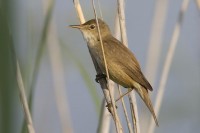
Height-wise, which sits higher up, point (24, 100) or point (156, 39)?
point (156, 39)

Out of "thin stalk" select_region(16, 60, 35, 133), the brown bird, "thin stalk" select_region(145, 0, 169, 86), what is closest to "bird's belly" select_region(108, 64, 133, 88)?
the brown bird

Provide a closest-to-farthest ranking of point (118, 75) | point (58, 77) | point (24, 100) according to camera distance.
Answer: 1. point (24, 100)
2. point (118, 75)
3. point (58, 77)

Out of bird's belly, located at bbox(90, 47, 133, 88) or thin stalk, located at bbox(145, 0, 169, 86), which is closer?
bird's belly, located at bbox(90, 47, 133, 88)

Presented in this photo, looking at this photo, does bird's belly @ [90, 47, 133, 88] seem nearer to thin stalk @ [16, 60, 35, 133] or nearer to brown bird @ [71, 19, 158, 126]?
brown bird @ [71, 19, 158, 126]

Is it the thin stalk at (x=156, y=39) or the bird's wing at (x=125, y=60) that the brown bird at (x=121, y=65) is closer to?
the bird's wing at (x=125, y=60)

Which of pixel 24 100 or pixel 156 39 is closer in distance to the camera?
pixel 24 100

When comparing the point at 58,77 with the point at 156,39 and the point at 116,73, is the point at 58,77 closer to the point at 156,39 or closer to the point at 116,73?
the point at 116,73

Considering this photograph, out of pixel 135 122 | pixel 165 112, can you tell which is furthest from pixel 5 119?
pixel 165 112

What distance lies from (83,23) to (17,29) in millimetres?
1021

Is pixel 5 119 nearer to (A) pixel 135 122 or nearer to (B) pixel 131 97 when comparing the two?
(A) pixel 135 122

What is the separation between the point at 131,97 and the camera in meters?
2.72

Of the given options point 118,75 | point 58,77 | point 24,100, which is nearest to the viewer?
point 24,100

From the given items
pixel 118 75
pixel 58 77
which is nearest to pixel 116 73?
pixel 118 75

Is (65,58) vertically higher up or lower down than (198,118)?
higher up
